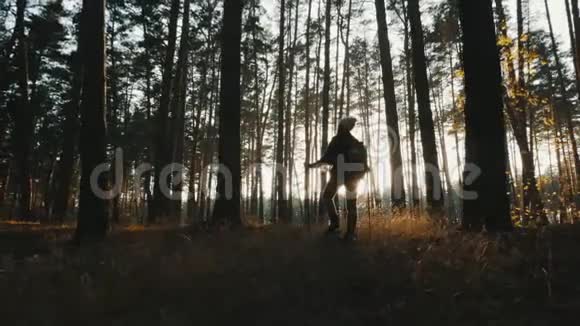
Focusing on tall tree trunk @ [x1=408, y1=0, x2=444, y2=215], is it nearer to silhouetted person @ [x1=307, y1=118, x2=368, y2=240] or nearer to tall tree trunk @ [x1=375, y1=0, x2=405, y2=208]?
tall tree trunk @ [x1=375, y1=0, x2=405, y2=208]

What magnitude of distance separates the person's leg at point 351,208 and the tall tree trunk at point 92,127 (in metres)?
3.65

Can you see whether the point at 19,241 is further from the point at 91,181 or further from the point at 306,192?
the point at 306,192

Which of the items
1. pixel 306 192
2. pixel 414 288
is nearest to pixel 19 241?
pixel 414 288

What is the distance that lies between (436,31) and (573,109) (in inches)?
702

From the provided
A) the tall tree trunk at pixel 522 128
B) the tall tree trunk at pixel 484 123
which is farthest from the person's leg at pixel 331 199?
the tall tree trunk at pixel 522 128

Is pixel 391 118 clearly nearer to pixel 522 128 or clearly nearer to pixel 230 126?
pixel 522 128

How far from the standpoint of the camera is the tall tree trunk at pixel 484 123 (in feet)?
16.2

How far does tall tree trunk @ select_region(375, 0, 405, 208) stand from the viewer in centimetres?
1088

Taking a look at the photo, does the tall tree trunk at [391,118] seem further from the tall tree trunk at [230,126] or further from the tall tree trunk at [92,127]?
the tall tree trunk at [92,127]

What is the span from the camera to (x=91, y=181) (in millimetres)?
6172

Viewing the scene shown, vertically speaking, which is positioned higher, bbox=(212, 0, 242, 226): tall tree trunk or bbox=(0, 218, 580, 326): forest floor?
bbox=(212, 0, 242, 226): tall tree trunk

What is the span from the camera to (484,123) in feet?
16.7

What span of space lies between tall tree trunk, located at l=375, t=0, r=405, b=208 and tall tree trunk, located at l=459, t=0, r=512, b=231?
530cm

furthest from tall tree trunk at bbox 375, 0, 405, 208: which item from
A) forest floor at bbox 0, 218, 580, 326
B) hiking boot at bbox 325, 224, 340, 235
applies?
forest floor at bbox 0, 218, 580, 326
